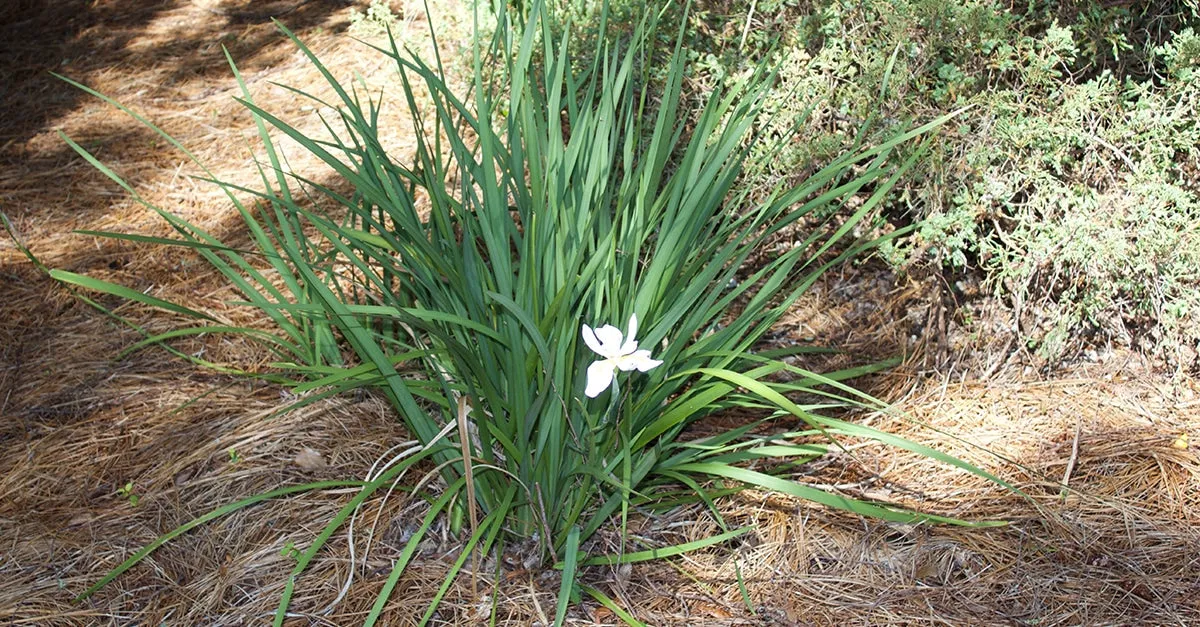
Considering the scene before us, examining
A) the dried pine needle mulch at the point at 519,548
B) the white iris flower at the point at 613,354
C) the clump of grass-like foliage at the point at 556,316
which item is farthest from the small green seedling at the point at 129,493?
the white iris flower at the point at 613,354

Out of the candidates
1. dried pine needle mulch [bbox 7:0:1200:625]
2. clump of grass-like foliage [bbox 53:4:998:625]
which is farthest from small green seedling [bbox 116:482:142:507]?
clump of grass-like foliage [bbox 53:4:998:625]

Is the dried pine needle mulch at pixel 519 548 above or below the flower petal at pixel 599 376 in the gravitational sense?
below

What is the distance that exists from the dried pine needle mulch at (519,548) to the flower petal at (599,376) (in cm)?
41

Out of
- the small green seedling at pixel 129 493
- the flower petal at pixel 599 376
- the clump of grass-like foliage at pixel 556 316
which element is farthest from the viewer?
the small green seedling at pixel 129 493

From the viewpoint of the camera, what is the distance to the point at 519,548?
1.97 m

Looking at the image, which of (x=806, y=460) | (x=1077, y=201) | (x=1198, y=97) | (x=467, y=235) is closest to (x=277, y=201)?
(x=467, y=235)

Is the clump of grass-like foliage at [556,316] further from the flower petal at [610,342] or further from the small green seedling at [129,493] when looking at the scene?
the small green seedling at [129,493]

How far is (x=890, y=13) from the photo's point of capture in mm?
2428

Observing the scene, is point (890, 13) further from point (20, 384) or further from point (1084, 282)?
point (20, 384)

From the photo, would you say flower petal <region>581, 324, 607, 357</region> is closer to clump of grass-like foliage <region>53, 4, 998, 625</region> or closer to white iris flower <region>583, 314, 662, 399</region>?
white iris flower <region>583, 314, 662, 399</region>

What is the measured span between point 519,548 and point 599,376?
595 mm

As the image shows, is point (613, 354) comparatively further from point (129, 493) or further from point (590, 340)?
point (129, 493)

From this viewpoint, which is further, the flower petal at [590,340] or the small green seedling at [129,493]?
the small green seedling at [129,493]

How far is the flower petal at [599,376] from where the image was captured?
59.1 inches
